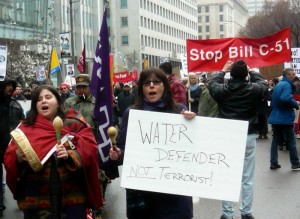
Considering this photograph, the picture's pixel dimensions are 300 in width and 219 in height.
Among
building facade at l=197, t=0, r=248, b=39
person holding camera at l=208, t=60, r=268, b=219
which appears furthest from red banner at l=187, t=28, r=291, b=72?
building facade at l=197, t=0, r=248, b=39

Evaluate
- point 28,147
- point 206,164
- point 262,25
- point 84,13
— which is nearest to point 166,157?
point 206,164

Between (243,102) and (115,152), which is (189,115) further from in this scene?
(243,102)

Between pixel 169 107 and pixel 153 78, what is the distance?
254mm

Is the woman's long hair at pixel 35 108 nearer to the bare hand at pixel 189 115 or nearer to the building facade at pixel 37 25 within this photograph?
the bare hand at pixel 189 115

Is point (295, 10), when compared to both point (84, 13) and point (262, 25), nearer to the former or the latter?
point (262, 25)

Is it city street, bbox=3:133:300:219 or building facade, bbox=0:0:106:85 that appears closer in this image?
city street, bbox=3:133:300:219

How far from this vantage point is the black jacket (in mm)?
6633

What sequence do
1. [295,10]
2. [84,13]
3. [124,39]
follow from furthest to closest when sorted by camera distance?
1. [124,39]
2. [84,13]
3. [295,10]

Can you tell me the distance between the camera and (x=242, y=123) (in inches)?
164

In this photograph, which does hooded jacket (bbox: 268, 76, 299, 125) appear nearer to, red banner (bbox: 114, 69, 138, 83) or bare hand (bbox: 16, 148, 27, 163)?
bare hand (bbox: 16, 148, 27, 163)

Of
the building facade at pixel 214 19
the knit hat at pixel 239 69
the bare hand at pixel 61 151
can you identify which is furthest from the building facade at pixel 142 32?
the bare hand at pixel 61 151

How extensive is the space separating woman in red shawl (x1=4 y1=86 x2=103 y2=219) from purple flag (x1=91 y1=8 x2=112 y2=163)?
581 millimetres

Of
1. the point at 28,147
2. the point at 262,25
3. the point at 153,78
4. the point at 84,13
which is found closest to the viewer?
the point at 28,147

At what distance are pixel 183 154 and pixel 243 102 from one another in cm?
269
